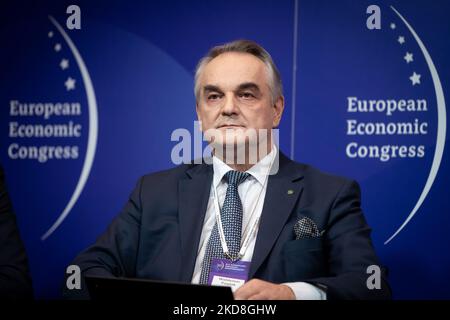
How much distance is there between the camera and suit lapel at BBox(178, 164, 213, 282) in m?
3.07

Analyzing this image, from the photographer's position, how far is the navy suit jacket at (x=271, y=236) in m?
2.98

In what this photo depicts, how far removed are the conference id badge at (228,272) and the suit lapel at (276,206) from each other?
41mm

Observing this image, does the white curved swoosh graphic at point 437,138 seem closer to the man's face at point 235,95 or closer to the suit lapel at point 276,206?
the suit lapel at point 276,206

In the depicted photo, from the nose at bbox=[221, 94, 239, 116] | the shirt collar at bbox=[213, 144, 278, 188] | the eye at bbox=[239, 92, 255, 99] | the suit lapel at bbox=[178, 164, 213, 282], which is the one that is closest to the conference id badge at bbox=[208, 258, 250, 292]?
the suit lapel at bbox=[178, 164, 213, 282]

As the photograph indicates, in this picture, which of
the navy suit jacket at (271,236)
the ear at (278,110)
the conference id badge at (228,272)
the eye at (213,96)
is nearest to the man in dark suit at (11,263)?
the navy suit jacket at (271,236)

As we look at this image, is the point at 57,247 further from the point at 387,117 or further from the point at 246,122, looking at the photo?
the point at 387,117

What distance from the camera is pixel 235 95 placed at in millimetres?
3236

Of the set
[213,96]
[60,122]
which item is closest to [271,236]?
[213,96]

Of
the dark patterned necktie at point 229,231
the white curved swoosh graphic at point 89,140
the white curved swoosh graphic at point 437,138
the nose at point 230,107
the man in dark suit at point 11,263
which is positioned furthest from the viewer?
the white curved swoosh graphic at point 89,140

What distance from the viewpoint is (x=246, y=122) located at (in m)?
3.24

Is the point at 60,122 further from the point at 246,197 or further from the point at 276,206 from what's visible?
the point at 276,206

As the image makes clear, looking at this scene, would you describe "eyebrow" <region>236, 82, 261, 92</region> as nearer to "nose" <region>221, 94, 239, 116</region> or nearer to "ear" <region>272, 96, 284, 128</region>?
"nose" <region>221, 94, 239, 116</region>

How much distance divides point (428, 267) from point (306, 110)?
1.13 m

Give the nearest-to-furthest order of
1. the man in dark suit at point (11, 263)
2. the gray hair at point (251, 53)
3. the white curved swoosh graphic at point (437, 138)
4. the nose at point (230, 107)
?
the man in dark suit at point (11, 263)
the nose at point (230, 107)
the gray hair at point (251, 53)
the white curved swoosh graphic at point (437, 138)
